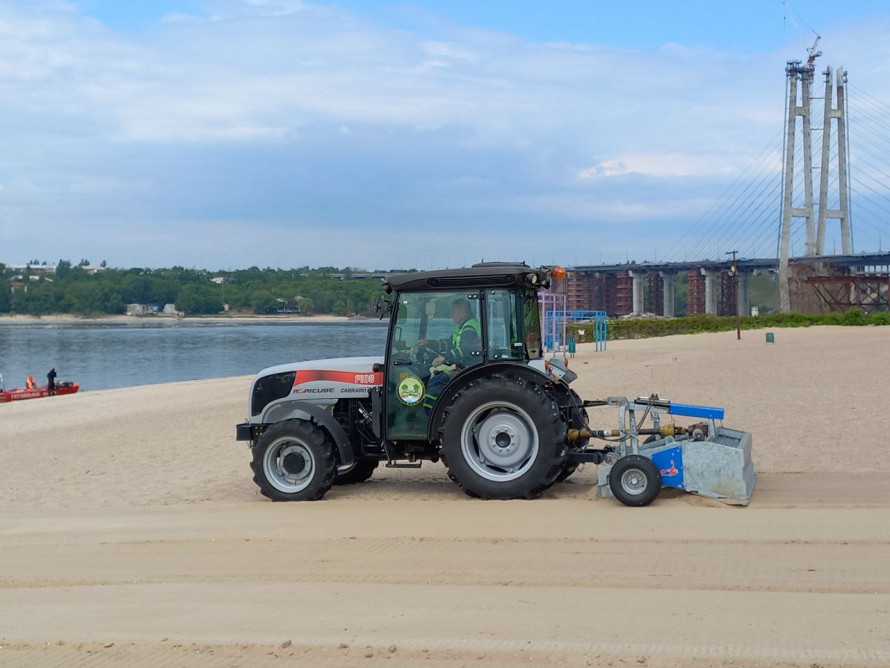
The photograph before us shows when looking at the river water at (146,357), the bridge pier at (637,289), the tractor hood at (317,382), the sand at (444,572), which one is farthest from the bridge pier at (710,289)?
the tractor hood at (317,382)

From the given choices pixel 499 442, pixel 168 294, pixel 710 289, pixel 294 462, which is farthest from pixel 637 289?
pixel 168 294

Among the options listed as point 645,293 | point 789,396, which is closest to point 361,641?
point 789,396

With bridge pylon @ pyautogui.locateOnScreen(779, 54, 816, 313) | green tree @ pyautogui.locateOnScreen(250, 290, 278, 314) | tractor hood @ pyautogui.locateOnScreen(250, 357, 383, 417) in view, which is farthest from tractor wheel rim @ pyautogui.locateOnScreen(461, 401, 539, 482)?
green tree @ pyautogui.locateOnScreen(250, 290, 278, 314)

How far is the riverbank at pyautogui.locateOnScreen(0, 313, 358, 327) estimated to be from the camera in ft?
450

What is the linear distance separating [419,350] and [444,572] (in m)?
2.91

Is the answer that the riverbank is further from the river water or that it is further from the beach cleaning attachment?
the beach cleaning attachment

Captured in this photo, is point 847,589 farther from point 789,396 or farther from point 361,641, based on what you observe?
point 789,396

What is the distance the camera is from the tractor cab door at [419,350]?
896cm

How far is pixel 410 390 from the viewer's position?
9023mm

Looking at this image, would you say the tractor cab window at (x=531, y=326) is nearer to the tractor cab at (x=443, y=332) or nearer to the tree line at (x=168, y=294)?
the tractor cab at (x=443, y=332)

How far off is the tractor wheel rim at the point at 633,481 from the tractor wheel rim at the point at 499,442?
2.55 feet

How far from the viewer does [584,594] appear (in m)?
5.84

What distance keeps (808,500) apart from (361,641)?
15.2 ft

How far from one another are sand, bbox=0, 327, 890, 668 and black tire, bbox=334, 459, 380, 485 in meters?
0.20
